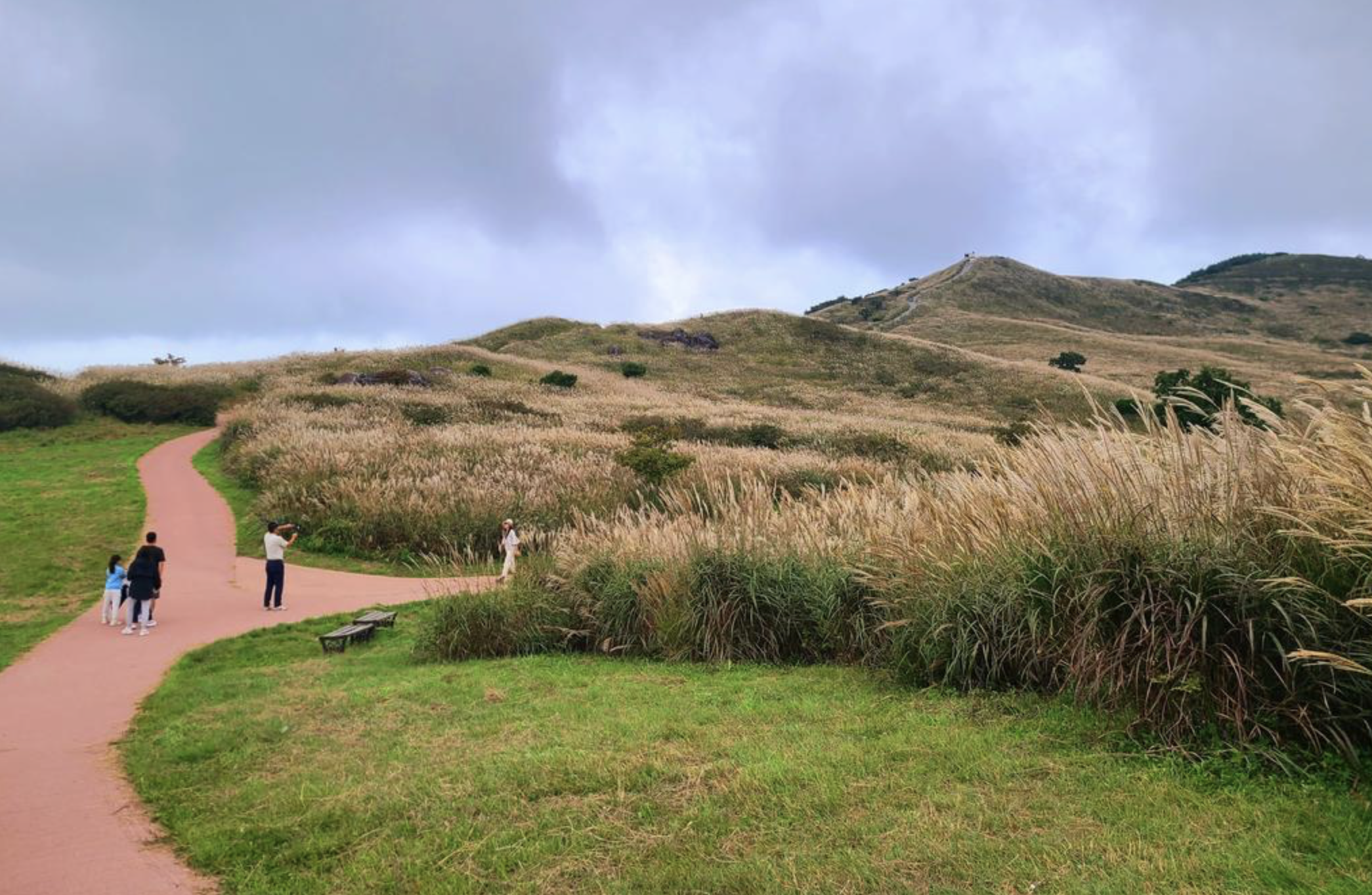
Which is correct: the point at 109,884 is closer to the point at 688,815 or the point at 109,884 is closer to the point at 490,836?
the point at 490,836

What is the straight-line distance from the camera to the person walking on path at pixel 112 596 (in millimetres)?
11531

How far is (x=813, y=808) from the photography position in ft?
13.0

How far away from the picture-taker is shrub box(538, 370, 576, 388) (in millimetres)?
44781

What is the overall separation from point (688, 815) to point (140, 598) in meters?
10.4

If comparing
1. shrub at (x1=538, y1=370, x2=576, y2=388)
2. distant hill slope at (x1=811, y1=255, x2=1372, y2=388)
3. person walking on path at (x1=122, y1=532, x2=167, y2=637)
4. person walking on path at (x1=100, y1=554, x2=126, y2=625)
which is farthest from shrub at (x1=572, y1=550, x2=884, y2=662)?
distant hill slope at (x1=811, y1=255, x2=1372, y2=388)

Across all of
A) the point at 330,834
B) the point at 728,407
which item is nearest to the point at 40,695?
the point at 330,834

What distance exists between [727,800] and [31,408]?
33274mm

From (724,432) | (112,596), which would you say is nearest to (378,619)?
(112,596)

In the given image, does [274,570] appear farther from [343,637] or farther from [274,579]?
[343,637]

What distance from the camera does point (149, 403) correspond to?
31.3m

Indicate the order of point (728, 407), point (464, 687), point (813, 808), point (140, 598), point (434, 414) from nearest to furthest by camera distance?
point (813, 808)
point (464, 687)
point (140, 598)
point (434, 414)
point (728, 407)

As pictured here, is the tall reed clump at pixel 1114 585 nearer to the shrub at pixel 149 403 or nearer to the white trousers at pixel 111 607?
the white trousers at pixel 111 607

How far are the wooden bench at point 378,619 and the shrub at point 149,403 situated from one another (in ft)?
84.2

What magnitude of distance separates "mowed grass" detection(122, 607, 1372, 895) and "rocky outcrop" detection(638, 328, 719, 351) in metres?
60.1
